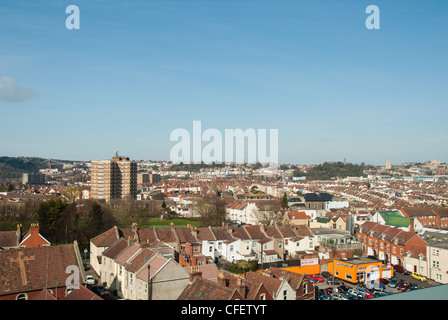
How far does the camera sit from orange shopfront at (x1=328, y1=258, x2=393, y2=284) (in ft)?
83.8

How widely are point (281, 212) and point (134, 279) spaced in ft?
94.9

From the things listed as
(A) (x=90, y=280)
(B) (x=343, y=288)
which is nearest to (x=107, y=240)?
(A) (x=90, y=280)

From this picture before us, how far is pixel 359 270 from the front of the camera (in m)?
25.6

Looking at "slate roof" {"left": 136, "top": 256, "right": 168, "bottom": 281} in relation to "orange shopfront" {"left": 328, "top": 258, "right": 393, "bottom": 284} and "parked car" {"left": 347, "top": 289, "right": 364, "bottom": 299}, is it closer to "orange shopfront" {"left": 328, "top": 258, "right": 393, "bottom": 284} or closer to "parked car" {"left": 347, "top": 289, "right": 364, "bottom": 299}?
"parked car" {"left": 347, "top": 289, "right": 364, "bottom": 299}

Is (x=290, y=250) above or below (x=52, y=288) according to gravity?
below

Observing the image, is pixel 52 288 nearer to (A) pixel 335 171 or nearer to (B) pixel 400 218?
(B) pixel 400 218

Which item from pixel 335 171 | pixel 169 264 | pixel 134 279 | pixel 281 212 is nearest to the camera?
pixel 169 264

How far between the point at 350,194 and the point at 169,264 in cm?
8919

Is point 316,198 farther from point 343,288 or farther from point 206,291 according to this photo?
point 206,291

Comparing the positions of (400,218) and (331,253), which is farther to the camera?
(400,218)

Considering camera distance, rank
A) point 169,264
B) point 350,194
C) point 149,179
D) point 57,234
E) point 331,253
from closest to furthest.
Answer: point 169,264, point 331,253, point 57,234, point 350,194, point 149,179

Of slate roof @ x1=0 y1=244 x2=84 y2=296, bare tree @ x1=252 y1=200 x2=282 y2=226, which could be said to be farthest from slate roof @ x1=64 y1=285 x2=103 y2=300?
bare tree @ x1=252 y1=200 x2=282 y2=226

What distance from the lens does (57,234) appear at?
3475 cm

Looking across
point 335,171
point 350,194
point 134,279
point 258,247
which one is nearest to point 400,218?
point 258,247
